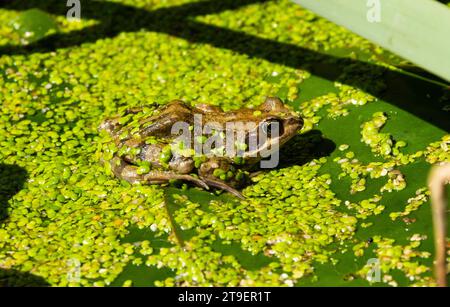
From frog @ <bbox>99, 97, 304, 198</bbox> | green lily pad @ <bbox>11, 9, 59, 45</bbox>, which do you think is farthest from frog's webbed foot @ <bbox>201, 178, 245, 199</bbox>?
green lily pad @ <bbox>11, 9, 59, 45</bbox>

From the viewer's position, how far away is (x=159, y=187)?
14.6 feet

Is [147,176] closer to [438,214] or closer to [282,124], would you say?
[282,124]

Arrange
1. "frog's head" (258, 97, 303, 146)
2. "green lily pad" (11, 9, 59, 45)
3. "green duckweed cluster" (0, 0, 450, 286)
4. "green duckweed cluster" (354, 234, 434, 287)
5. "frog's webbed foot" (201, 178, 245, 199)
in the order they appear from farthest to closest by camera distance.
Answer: "green lily pad" (11, 9, 59, 45) < "frog's head" (258, 97, 303, 146) < "frog's webbed foot" (201, 178, 245, 199) < "green duckweed cluster" (0, 0, 450, 286) < "green duckweed cluster" (354, 234, 434, 287)

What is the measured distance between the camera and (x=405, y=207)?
4145 millimetres

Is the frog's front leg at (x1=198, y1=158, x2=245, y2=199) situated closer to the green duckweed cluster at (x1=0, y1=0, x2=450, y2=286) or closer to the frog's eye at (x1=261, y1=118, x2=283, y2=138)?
the green duckweed cluster at (x1=0, y1=0, x2=450, y2=286)

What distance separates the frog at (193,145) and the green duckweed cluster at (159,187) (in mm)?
116

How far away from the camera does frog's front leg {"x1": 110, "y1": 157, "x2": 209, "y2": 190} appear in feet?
14.5

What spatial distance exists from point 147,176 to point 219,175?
0.42 m

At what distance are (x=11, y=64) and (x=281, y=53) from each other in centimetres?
205

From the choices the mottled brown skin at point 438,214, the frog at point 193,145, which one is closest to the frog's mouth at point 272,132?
the frog at point 193,145

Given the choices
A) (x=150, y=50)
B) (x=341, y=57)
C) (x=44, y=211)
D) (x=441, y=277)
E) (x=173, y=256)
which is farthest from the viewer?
(x=150, y=50)

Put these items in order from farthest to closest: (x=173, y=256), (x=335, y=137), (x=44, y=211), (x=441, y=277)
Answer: (x=335, y=137)
(x=44, y=211)
(x=173, y=256)
(x=441, y=277)

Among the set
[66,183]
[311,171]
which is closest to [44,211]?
[66,183]

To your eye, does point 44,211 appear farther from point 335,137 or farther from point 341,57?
point 341,57
